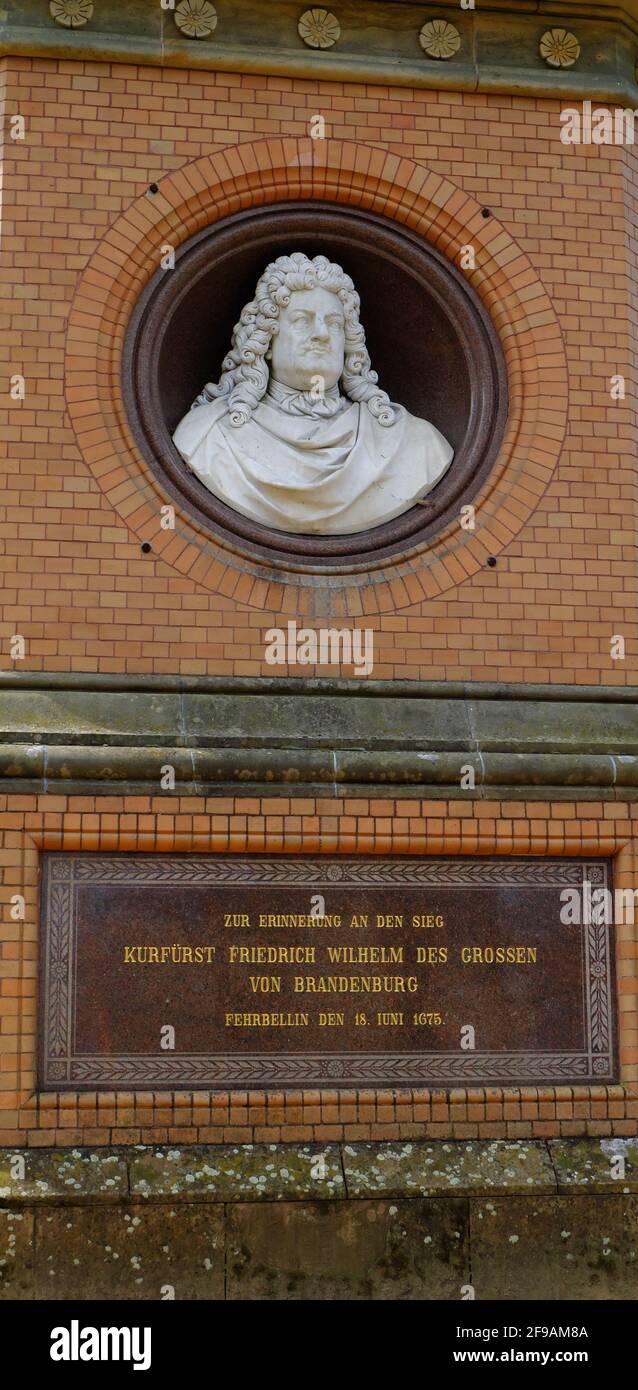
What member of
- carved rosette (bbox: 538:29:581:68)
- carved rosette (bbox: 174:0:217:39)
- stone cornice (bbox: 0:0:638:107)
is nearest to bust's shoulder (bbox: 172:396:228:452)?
stone cornice (bbox: 0:0:638:107)

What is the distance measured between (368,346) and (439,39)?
157 centimetres

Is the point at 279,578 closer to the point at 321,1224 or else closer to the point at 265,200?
the point at 265,200

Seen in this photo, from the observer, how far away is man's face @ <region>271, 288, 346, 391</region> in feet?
32.7

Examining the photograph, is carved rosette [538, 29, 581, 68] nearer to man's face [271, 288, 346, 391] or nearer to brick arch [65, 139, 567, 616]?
brick arch [65, 139, 567, 616]

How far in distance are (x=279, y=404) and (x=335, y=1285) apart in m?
4.20

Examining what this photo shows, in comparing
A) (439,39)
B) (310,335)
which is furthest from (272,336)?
(439,39)

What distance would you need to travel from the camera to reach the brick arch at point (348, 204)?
950 cm

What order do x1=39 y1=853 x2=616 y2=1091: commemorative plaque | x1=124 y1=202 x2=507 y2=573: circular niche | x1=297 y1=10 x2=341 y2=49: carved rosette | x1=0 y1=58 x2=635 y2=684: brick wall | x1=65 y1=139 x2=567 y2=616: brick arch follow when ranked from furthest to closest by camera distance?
1. x1=297 y1=10 x2=341 y2=49: carved rosette
2. x1=124 y1=202 x2=507 y2=573: circular niche
3. x1=65 y1=139 x2=567 y2=616: brick arch
4. x1=0 y1=58 x2=635 y2=684: brick wall
5. x1=39 y1=853 x2=616 y2=1091: commemorative plaque

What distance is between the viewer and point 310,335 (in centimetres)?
998

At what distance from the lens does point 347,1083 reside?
886 centimetres

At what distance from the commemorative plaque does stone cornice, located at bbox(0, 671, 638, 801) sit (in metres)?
0.35

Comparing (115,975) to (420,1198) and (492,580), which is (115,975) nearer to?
(420,1198)

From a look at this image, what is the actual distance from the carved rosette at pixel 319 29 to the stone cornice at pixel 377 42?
30mm

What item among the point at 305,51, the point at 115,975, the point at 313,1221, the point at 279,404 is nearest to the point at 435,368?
the point at 279,404
